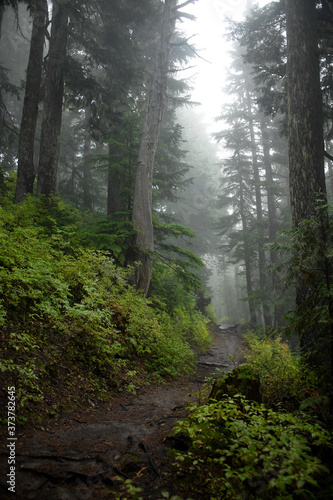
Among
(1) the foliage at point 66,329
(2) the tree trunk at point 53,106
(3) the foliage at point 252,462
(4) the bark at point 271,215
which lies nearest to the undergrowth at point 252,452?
(3) the foliage at point 252,462

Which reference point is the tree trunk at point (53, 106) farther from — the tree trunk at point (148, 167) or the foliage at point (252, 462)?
the foliage at point (252, 462)

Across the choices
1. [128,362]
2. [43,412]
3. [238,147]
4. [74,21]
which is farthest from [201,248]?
[43,412]

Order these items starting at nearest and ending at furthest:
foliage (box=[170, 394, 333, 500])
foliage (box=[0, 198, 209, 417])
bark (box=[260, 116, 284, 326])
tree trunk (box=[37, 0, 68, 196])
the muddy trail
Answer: foliage (box=[170, 394, 333, 500]), the muddy trail, foliage (box=[0, 198, 209, 417]), tree trunk (box=[37, 0, 68, 196]), bark (box=[260, 116, 284, 326])

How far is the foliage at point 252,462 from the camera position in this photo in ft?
6.51

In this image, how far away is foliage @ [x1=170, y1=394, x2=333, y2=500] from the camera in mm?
1984

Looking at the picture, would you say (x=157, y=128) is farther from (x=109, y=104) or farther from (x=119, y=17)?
(x=119, y=17)

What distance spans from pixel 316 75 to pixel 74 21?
32.7 feet

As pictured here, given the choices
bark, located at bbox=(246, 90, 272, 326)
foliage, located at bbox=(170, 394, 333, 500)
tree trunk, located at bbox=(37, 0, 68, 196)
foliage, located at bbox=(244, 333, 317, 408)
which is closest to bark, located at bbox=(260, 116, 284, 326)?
bark, located at bbox=(246, 90, 272, 326)

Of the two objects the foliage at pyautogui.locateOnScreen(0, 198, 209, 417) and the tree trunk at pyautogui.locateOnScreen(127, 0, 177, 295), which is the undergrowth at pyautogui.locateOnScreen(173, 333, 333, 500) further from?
the tree trunk at pyautogui.locateOnScreen(127, 0, 177, 295)

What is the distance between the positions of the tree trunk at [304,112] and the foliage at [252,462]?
4.70 meters

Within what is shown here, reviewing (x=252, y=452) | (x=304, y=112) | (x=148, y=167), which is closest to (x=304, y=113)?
(x=304, y=112)

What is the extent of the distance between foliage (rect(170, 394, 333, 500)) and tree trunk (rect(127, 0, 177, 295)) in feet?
20.1

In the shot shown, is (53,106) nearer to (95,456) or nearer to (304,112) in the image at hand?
(304,112)

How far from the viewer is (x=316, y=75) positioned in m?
6.73
